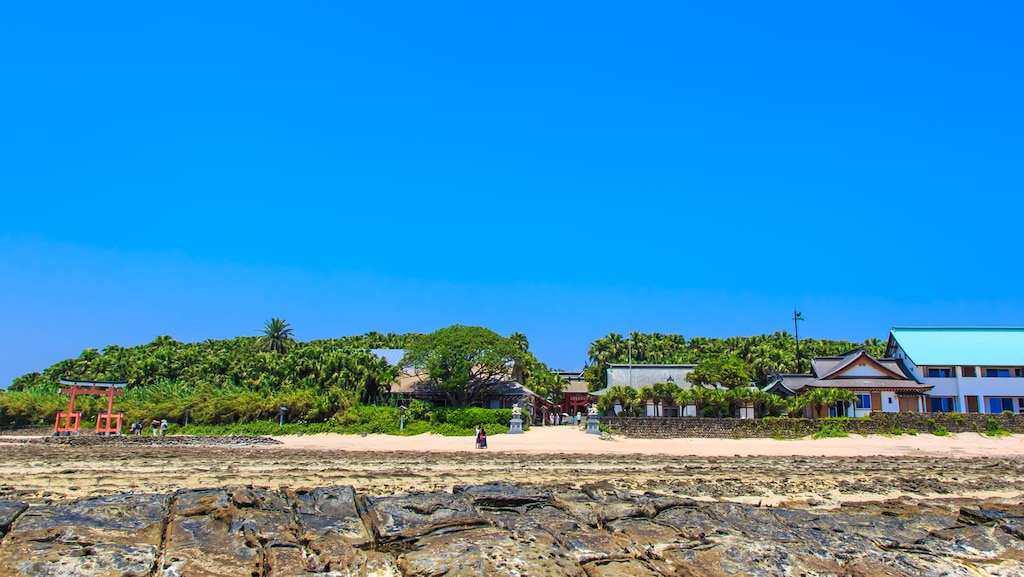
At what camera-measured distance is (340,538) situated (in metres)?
9.84

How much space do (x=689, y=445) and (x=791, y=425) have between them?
809 cm

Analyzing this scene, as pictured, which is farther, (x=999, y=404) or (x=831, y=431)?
(x=999, y=404)

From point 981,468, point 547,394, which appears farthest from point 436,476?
point 547,394

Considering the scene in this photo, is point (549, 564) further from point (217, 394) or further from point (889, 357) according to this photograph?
point (889, 357)

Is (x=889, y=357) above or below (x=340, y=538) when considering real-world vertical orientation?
above

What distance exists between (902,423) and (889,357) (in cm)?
1773

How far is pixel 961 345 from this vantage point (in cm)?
4928

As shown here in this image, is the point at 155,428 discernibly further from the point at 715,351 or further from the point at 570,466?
the point at 715,351

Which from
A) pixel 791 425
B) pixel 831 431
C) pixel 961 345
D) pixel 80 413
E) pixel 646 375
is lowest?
pixel 831 431

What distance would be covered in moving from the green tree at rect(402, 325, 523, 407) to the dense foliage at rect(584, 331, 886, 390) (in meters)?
14.3

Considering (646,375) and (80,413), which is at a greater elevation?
(646,375)

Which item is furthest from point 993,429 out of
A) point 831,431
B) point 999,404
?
point 999,404

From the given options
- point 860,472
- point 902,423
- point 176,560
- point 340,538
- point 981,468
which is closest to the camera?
point 176,560

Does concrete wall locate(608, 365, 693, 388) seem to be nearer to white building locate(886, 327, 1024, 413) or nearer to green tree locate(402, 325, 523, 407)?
green tree locate(402, 325, 523, 407)
